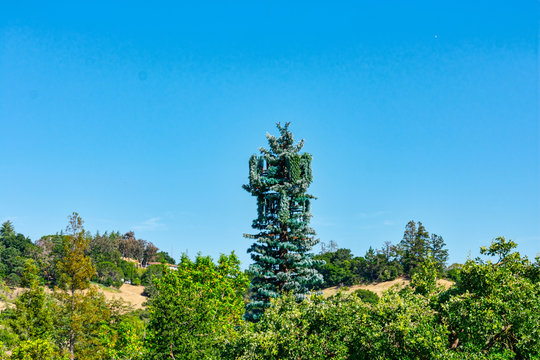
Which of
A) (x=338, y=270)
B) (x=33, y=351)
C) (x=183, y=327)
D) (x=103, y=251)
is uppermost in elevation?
(x=103, y=251)

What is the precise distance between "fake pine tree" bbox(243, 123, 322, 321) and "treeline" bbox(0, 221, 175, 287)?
210ft

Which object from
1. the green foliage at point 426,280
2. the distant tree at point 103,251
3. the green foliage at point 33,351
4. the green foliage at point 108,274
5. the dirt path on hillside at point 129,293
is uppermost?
the distant tree at point 103,251

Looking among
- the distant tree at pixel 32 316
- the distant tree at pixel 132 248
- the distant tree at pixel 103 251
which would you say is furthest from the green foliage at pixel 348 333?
the distant tree at pixel 132 248

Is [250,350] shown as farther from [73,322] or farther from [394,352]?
[73,322]

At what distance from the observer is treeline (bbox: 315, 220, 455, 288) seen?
280ft

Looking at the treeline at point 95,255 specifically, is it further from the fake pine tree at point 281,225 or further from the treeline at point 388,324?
the treeline at point 388,324

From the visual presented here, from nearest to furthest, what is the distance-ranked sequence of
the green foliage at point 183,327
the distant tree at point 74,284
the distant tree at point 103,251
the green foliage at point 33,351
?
the green foliage at point 183,327 < the green foliage at point 33,351 < the distant tree at point 74,284 < the distant tree at point 103,251

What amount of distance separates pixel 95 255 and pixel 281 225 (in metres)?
94.3

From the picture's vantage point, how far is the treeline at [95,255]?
94312 millimetres

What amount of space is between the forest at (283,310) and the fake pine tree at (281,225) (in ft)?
0.24

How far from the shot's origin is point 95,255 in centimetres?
11100

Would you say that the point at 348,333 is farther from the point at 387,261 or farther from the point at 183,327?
the point at 387,261

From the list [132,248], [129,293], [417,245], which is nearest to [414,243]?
[417,245]

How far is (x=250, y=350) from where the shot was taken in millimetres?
15836
